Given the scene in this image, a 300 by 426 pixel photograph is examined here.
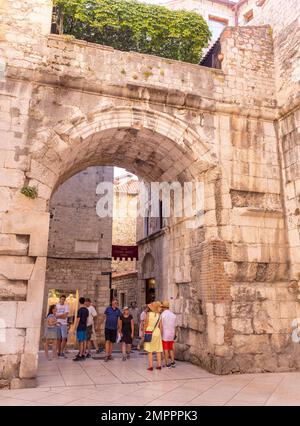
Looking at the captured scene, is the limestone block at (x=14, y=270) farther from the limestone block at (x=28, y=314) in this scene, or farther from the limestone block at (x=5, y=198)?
the limestone block at (x=5, y=198)

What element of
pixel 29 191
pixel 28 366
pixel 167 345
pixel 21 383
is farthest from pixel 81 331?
pixel 29 191

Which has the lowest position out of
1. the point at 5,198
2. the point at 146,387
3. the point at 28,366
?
the point at 146,387

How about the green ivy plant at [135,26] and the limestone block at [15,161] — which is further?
the green ivy plant at [135,26]

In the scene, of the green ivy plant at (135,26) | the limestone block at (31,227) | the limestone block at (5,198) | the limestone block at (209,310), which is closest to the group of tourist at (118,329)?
the limestone block at (209,310)

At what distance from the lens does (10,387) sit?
5488 millimetres

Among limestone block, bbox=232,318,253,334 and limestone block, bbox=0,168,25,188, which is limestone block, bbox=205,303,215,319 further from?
limestone block, bbox=0,168,25,188

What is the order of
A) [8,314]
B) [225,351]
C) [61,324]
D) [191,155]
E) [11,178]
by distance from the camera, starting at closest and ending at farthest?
1. [8,314]
2. [11,178]
3. [225,351]
4. [191,155]
5. [61,324]

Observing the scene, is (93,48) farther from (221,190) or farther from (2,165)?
(221,190)

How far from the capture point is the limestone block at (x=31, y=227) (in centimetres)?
607

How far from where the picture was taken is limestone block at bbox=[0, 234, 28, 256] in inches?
235

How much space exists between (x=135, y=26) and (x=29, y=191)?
5.63 meters

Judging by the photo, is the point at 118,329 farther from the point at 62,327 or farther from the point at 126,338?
the point at 62,327

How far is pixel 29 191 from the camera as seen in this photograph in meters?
6.27

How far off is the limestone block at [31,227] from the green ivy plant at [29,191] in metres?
0.32
